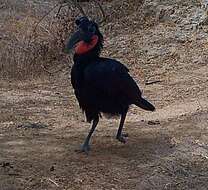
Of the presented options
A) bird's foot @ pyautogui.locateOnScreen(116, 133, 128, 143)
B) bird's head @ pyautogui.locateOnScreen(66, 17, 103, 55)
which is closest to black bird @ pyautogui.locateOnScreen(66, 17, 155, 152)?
bird's head @ pyautogui.locateOnScreen(66, 17, 103, 55)

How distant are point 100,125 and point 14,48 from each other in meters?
4.32

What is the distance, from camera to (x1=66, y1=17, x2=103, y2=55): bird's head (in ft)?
17.2

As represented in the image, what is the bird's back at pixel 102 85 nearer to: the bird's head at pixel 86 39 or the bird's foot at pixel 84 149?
the bird's head at pixel 86 39

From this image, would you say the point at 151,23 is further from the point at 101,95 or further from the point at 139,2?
the point at 101,95

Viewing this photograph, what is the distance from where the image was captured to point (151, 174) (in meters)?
4.78

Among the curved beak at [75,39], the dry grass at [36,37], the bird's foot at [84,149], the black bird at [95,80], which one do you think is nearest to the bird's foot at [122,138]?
the black bird at [95,80]

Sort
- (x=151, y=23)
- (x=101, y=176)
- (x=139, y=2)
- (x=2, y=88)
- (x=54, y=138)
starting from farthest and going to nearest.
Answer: (x=139, y=2) → (x=151, y=23) → (x=2, y=88) → (x=54, y=138) → (x=101, y=176)

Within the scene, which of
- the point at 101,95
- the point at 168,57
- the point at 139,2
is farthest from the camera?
the point at 139,2

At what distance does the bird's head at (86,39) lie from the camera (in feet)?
17.2

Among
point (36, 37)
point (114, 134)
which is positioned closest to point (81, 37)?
point (114, 134)

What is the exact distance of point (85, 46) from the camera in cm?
524

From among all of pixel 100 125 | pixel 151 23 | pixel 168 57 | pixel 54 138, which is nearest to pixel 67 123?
pixel 100 125

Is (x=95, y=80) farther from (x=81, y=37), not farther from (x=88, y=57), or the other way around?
(x=81, y=37)

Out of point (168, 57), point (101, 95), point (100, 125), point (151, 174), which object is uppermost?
point (101, 95)
